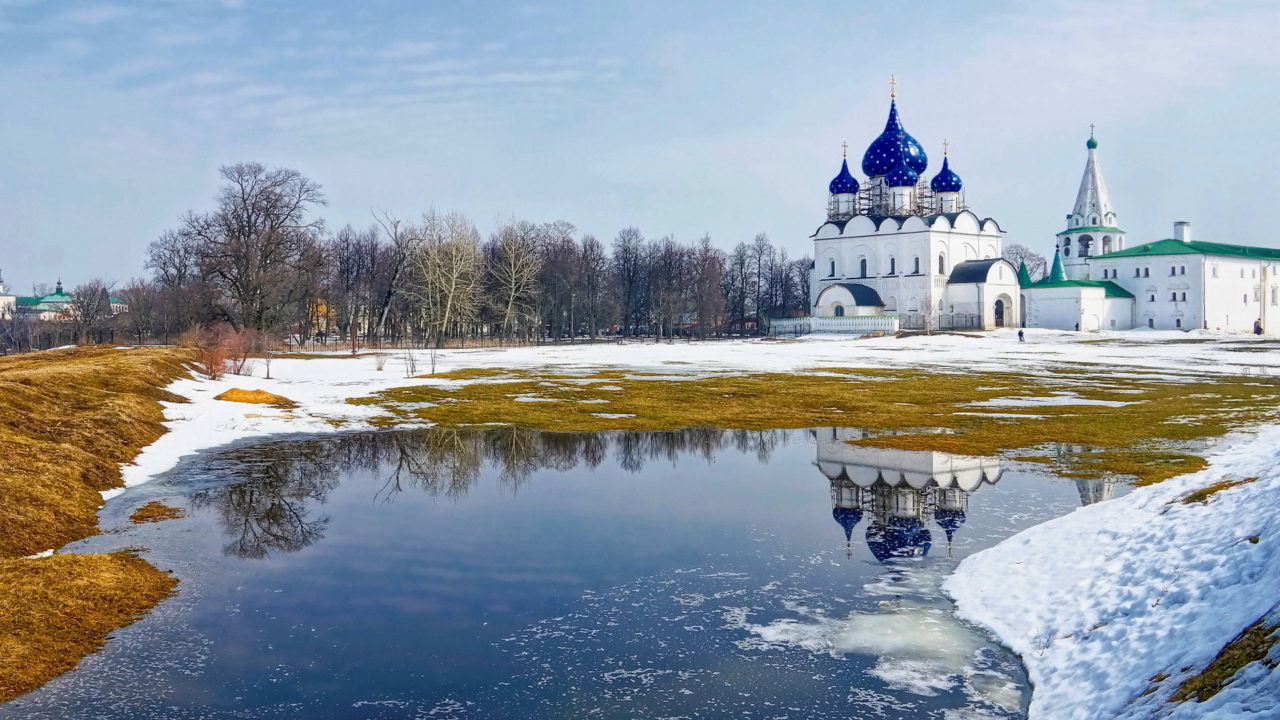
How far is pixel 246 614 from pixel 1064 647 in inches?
261

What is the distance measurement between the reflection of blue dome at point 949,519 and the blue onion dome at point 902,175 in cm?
6950

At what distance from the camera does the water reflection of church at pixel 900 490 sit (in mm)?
10719

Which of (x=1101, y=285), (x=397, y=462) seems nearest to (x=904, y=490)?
(x=397, y=462)

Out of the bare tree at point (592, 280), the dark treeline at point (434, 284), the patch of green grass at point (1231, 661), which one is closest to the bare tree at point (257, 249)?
the dark treeline at point (434, 284)

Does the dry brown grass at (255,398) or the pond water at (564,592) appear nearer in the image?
the pond water at (564,592)

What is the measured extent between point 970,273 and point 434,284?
41.9 metres

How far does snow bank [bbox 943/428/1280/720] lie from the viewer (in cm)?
579

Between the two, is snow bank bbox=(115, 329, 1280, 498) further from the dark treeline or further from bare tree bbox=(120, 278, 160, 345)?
bare tree bbox=(120, 278, 160, 345)

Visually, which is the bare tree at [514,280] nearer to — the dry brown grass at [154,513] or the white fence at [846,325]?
the white fence at [846,325]

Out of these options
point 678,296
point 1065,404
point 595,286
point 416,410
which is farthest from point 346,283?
point 1065,404

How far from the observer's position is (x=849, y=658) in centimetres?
720

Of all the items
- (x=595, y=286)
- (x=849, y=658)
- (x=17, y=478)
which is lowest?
(x=849, y=658)

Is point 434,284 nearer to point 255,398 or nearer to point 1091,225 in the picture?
point 255,398

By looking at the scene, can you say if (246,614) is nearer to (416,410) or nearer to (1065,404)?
(416,410)
